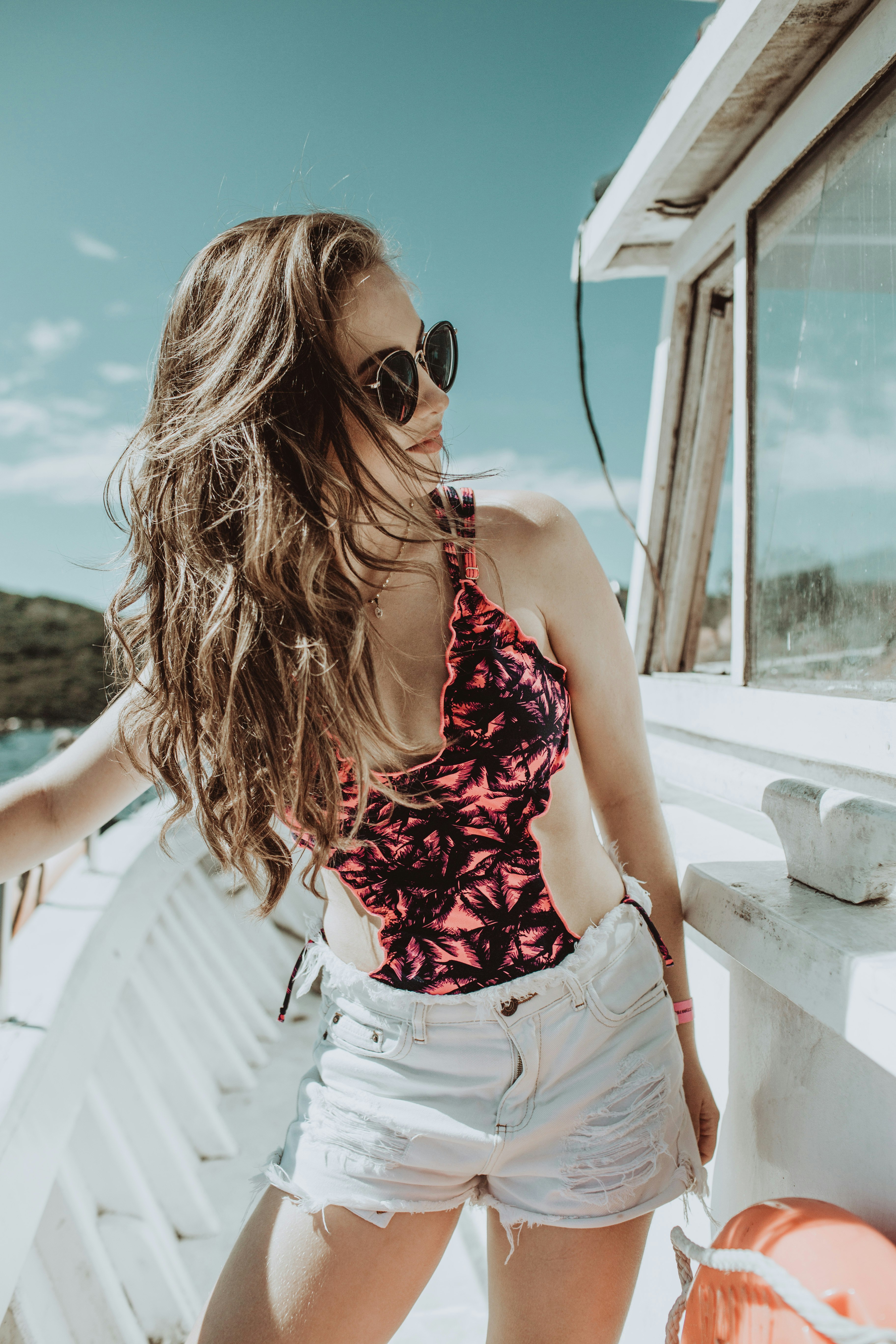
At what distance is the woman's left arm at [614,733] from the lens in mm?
1074

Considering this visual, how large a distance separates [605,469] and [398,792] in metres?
1.84

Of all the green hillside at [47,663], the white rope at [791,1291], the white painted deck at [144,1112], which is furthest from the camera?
the green hillside at [47,663]

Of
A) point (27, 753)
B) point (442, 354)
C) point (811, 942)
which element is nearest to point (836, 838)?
point (811, 942)

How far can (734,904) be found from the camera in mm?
921

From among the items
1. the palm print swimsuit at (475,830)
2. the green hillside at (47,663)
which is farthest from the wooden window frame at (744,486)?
the green hillside at (47,663)

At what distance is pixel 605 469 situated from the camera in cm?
251

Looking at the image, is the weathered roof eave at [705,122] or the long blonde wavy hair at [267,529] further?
the weathered roof eave at [705,122]

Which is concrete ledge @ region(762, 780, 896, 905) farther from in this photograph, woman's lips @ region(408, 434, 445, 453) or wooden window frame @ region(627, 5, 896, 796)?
woman's lips @ region(408, 434, 445, 453)

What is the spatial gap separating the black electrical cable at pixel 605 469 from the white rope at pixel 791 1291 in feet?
6.48

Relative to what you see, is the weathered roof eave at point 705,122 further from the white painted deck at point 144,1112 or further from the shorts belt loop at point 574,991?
the shorts belt loop at point 574,991

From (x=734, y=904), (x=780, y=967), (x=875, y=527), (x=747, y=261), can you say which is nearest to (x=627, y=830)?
(x=734, y=904)

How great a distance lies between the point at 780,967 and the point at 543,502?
2.20ft

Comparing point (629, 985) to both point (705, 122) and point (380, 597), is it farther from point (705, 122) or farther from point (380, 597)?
point (705, 122)

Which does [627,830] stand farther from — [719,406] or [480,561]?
[719,406]
